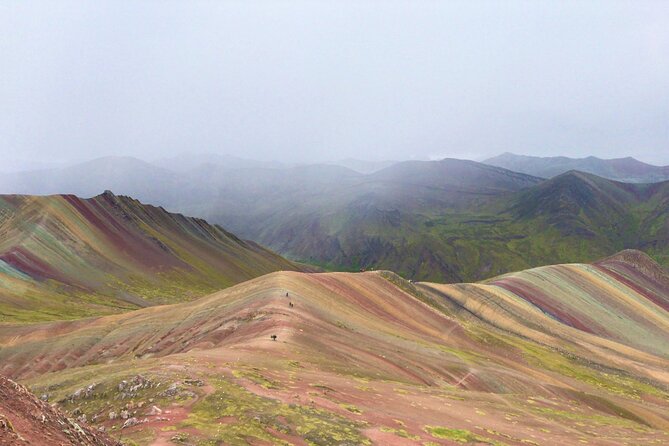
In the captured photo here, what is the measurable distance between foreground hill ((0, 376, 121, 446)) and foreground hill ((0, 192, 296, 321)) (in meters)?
81.8

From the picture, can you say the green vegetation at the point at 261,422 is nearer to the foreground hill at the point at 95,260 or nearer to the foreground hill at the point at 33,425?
the foreground hill at the point at 33,425

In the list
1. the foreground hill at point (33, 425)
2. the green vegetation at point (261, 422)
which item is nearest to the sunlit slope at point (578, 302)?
the green vegetation at point (261, 422)

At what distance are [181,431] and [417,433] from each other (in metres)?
11.0

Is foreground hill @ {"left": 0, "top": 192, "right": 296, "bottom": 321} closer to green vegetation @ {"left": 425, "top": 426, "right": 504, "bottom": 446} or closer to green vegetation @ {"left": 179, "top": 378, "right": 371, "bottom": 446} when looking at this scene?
green vegetation @ {"left": 179, "top": 378, "right": 371, "bottom": 446}

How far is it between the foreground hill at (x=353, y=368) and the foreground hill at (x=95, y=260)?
143ft

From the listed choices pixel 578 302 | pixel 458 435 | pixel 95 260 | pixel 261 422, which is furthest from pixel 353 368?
pixel 95 260

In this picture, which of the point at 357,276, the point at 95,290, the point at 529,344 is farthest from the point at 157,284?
the point at 529,344

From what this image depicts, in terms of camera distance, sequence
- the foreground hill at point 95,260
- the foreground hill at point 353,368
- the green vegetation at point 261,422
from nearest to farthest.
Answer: the green vegetation at point 261,422 → the foreground hill at point 353,368 → the foreground hill at point 95,260

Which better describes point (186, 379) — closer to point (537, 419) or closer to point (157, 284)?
point (537, 419)

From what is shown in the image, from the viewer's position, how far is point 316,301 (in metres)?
51.9

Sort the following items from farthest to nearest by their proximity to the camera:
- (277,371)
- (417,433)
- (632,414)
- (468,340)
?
(468,340), (632,414), (277,371), (417,433)

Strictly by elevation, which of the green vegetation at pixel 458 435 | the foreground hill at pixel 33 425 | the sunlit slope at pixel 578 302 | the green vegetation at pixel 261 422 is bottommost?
the sunlit slope at pixel 578 302

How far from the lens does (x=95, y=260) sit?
133m

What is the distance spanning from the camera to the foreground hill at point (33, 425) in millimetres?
11391
